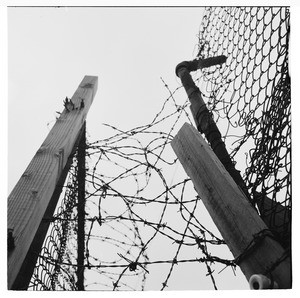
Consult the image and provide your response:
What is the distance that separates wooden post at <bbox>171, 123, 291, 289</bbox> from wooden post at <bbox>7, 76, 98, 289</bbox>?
618mm

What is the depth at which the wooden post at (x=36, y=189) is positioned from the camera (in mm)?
1170

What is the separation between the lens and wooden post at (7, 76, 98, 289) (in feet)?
3.84

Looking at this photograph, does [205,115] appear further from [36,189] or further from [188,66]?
[36,189]

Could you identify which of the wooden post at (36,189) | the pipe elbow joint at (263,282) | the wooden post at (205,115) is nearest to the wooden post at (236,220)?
the pipe elbow joint at (263,282)

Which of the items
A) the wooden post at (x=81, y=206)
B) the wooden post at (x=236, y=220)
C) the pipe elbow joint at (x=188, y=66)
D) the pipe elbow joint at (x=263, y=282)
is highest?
the pipe elbow joint at (x=188, y=66)

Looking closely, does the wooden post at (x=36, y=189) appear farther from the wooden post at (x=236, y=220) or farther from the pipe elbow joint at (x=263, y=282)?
the pipe elbow joint at (x=263, y=282)

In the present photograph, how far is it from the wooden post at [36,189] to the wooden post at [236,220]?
0.62 meters

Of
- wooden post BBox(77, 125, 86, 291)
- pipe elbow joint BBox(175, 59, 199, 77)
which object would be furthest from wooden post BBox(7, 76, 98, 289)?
pipe elbow joint BBox(175, 59, 199, 77)

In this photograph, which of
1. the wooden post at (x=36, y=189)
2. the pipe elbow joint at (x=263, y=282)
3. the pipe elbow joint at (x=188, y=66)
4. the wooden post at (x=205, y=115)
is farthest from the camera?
the pipe elbow joint at (x=188, y=66)

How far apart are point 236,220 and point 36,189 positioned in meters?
0.80
